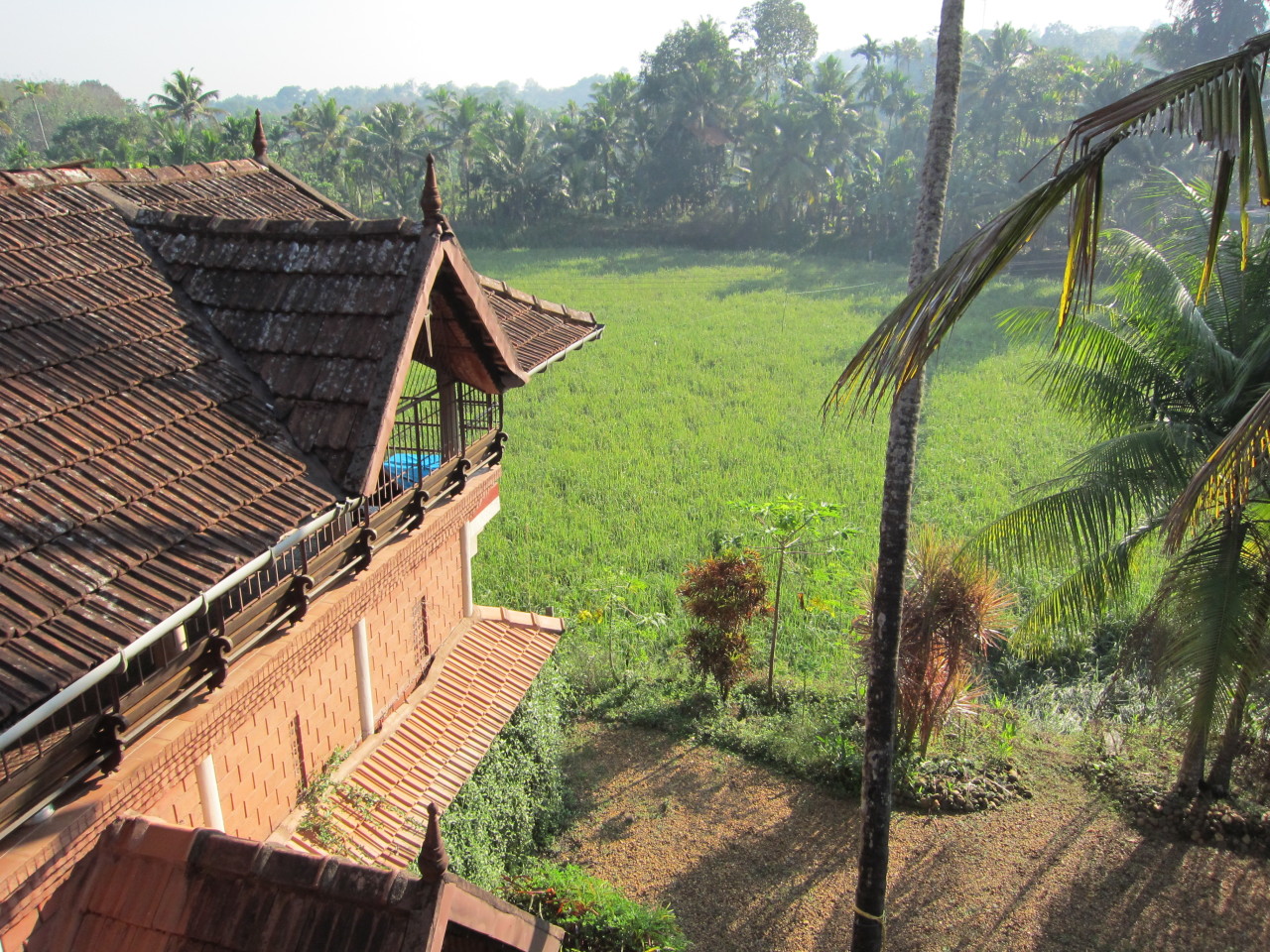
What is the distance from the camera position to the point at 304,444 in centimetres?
509

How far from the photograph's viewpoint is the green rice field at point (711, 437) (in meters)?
15.4

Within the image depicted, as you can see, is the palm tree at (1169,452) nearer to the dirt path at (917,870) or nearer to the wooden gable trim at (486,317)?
the dirt path at (917,870)

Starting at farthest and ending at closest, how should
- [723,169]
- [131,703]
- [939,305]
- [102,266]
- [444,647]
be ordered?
1. [723,169]
2. [444,647]
3. [102,266]
4. [131,703]
5. [939,305]

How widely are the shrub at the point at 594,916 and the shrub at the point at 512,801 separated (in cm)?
42

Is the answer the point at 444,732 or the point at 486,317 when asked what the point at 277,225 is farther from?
the point at 444,732

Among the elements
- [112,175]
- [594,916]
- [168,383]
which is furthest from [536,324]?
[594,916]

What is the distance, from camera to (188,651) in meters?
4.57

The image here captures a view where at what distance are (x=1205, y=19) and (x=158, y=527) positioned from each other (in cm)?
5680

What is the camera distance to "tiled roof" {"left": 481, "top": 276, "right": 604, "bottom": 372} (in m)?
7.50

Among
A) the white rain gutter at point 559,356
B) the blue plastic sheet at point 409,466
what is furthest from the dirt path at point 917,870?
the white rain gutter at point 559,356

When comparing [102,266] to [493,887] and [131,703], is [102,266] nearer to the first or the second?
[131,703]

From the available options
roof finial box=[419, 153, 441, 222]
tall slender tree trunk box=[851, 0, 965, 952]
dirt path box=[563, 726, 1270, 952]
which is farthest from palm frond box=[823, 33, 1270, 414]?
dirt path box=[563, 726, 1270, 952]

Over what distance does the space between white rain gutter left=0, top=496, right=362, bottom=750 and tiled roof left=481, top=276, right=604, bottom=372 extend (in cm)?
279

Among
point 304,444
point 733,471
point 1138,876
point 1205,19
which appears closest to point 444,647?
point 304,444
